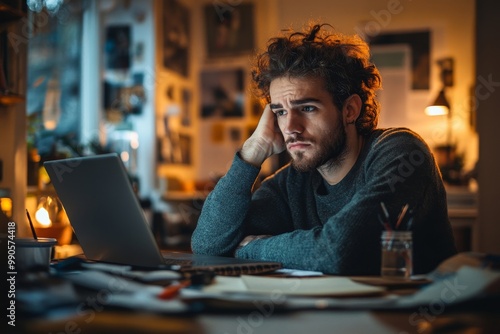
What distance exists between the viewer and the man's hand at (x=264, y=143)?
1810 mm

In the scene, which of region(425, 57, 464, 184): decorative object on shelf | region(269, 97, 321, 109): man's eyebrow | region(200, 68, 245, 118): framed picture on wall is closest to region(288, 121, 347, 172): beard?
region(269, 97, 321, 109): man's eyebrow

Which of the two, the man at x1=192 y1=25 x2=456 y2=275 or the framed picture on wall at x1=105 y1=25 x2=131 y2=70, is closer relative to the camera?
the man at x1=192 y1=25 x2=456 y2=275

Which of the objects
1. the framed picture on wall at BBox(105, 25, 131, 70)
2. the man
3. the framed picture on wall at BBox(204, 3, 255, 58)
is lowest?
the man

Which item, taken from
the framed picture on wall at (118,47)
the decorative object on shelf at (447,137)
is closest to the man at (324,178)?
the decorative object on shelf at (447,137)

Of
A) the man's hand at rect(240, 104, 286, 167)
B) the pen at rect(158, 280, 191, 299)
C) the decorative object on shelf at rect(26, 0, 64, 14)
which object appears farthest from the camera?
the decorative object on shelf at rect(26, 0, 64, 14)

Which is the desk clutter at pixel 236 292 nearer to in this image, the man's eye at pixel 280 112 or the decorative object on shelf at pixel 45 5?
the man's eye at pixel 280 112

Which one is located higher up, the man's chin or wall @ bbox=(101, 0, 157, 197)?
wall @ bbox=(101, 0, 157, 197)

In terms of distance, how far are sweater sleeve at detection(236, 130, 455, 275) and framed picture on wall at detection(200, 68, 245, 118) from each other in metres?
4.58

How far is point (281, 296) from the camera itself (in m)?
0.91

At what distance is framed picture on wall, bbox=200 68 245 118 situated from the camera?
6219 millimetres

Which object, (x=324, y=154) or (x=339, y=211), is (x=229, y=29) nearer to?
(x=324, y=154)

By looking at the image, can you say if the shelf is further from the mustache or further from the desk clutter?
the desk clutter

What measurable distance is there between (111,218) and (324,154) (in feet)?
2.37

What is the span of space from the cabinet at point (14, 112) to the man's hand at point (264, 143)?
1.57m
